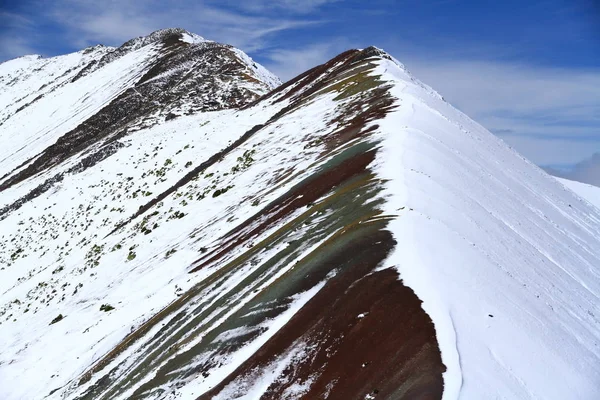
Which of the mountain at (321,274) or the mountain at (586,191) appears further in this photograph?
the mountain at (586,191)

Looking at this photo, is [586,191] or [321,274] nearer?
[321,274]

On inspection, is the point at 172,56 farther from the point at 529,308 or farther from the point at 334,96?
the point at 529,308

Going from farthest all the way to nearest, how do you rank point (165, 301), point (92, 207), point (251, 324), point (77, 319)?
point (92, 207)
point (77, 319)
point (165, 301)
point (251, 324)

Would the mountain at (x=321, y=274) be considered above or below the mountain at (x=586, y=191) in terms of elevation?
above

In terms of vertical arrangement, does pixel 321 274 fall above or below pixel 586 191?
above

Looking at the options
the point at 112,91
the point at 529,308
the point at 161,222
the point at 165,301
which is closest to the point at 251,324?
the point at 529,308

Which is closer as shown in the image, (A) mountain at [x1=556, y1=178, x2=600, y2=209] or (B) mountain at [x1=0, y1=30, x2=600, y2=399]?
(B) mountain at [x1=0, y1=30, x2=600, y2=399]

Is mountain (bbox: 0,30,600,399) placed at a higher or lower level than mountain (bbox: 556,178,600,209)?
higher

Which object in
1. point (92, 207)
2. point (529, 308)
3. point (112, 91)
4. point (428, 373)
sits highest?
point (112, 91)
